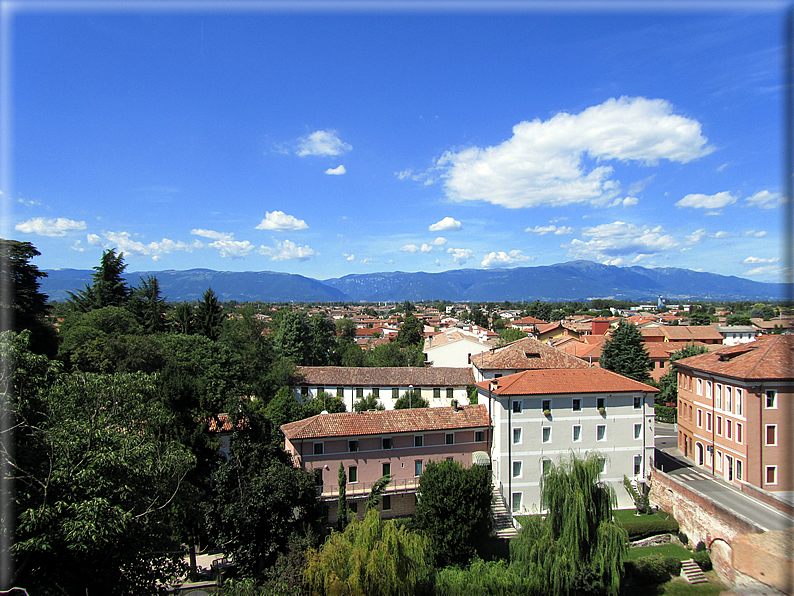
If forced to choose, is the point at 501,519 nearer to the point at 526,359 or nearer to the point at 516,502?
the point at 516,502

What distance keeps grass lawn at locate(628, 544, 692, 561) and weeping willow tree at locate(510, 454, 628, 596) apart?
15.2ft

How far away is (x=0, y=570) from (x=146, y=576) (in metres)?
4.75

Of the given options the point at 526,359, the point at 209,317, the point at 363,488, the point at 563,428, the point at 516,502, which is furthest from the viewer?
the point at 209,317

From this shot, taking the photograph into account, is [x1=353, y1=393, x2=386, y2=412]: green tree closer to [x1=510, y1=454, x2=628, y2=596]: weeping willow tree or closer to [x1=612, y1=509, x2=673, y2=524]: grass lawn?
[x1=612, y1=509, x2=673, y2=524]: grass lawn

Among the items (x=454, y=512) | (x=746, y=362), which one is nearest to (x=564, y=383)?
(x=746, y=362)

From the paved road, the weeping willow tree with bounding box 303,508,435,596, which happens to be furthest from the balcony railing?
the paved road

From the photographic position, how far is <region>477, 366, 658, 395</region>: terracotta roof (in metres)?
27.0

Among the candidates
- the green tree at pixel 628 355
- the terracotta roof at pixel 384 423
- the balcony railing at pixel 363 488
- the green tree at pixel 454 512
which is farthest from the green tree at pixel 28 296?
the green tree at pixel 628 355

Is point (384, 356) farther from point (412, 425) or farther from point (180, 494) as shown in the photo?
point (180, 494)

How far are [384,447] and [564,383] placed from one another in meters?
12.0

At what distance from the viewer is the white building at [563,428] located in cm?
2641

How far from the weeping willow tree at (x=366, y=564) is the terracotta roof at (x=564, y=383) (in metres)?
12.9

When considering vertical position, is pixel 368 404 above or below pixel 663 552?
above

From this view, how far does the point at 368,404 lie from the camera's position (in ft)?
121
